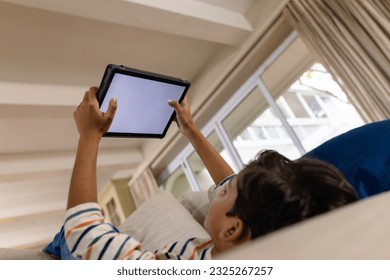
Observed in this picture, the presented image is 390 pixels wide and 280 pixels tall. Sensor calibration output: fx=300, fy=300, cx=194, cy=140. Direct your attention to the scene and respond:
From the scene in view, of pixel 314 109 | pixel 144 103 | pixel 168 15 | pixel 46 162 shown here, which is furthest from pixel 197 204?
pixel 46 162

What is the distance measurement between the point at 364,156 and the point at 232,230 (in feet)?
1.65

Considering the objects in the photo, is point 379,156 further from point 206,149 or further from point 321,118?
point 321,118

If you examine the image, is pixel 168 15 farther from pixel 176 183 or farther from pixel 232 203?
pixel 176 183

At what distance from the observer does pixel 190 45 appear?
9.34 feet

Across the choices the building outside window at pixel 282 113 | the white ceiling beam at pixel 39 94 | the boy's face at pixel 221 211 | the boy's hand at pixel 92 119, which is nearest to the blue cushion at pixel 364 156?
the boy's face at pixel 221 211

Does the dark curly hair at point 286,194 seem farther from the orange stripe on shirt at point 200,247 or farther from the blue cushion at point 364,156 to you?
the blue cushion at point 364,156

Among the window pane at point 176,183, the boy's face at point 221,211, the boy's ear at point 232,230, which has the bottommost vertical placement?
the boy's ear at point 232,230

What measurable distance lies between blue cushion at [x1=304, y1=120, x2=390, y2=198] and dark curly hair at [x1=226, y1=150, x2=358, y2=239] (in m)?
0.24

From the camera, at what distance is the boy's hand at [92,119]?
741 mm

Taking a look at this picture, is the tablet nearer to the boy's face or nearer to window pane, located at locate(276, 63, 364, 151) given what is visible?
the boy's face

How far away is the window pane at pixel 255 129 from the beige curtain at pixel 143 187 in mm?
1292

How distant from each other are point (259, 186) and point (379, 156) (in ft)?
1.48
